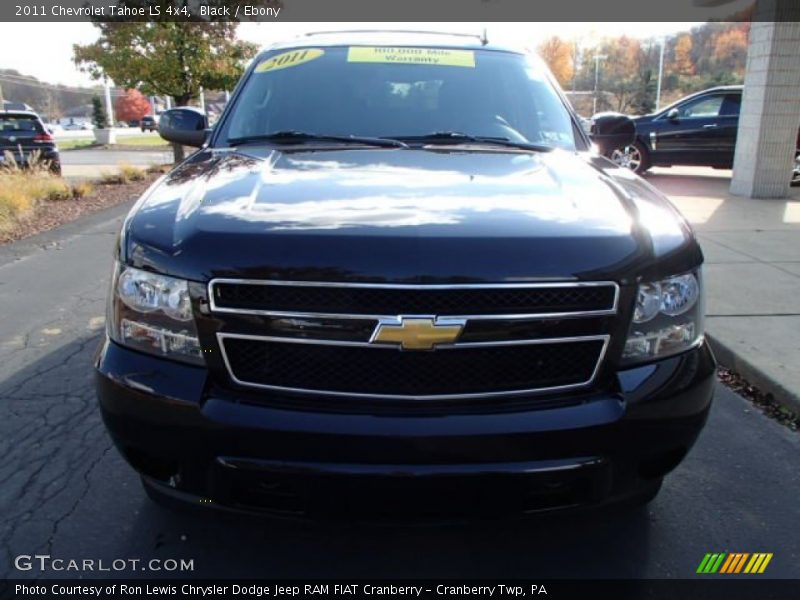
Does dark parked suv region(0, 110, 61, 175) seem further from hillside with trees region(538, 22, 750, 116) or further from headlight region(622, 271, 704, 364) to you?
hillside with trees region(538, 22, 750, 116)

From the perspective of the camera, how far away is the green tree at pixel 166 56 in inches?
565

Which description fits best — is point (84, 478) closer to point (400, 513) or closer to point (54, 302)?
point (400, 513)

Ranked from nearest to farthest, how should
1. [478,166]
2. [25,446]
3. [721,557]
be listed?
1. [721,557]
2. [478,166]
3. [25,446]

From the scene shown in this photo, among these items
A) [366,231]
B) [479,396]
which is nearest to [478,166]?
[366,231]

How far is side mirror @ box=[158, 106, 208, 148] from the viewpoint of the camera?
3.80m

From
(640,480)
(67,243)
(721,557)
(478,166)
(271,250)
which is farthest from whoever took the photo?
(67,243)

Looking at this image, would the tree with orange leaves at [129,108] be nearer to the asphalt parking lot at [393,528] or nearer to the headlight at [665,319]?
the asphalt parking lot at [393,528]

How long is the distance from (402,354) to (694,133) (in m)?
13.4

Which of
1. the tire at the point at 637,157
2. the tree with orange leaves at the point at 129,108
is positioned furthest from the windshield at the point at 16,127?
the tree with orange leaves at the point at 129,108

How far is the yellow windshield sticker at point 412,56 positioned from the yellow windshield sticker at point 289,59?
192 millimetres

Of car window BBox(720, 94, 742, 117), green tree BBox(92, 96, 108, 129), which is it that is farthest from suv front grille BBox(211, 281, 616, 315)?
green tree BBox(92, 96, 108, 129)

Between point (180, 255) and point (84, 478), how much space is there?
4.90 feet

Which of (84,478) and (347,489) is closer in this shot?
(347,489)

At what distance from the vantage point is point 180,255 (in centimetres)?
193
